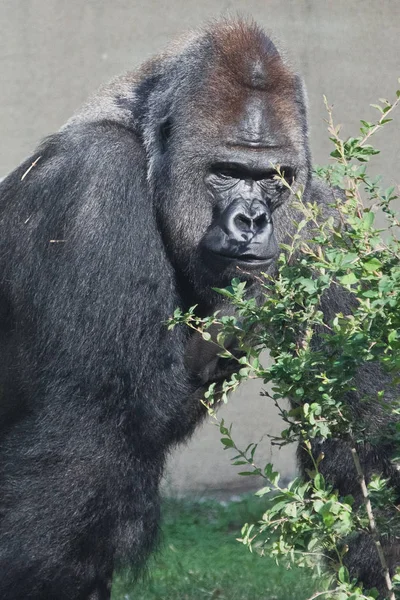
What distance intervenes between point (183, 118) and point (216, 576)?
102 inches

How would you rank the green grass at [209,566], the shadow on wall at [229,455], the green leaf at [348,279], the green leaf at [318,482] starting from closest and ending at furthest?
the green leaf at [348,279] < the green leaf at [318,482] < the green grass at [209,566] < the shadow on wall at [229,455]

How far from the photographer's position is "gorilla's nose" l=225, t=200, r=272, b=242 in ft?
13.1

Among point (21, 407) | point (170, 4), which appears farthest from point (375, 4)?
point (21, 407)

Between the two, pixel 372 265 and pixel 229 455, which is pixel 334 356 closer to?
pixel 372 265

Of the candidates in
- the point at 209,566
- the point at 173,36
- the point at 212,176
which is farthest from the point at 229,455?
the point at 212,176

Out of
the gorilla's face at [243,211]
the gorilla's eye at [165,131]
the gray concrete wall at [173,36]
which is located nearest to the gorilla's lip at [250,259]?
the gorilla's face at [243,211]

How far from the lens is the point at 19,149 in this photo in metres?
6.75

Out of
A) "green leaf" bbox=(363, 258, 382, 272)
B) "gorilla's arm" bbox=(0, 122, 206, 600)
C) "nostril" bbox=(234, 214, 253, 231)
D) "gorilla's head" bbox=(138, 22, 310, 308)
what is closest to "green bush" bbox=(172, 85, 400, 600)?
"green leaf" bbox=(363, 258, 382, 272)

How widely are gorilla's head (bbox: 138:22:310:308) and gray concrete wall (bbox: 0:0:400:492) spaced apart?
2.43m

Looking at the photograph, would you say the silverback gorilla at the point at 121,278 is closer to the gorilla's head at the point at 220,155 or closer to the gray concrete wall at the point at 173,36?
the gorilla's head at the point at 220,155

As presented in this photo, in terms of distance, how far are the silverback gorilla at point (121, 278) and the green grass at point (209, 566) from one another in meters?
0.49

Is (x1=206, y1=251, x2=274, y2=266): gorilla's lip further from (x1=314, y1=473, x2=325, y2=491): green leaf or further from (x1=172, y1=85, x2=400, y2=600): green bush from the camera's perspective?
(x1=314, y1=473, x2=325, y2=491): green leaf

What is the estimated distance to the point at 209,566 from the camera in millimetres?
5801

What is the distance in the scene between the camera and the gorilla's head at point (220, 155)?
4.15 meters
